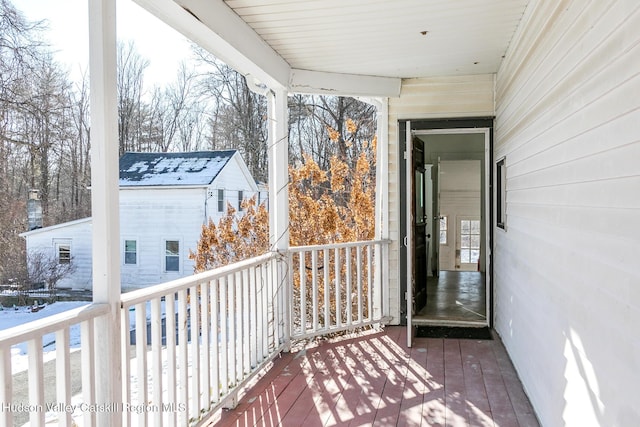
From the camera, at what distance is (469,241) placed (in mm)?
9453

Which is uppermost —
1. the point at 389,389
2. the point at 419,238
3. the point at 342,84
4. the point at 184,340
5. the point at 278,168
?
the point at 342,84

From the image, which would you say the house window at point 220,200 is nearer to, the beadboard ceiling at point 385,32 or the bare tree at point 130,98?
the beadboard ceiling at point 385,32

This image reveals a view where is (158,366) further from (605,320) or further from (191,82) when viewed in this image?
(191,82)

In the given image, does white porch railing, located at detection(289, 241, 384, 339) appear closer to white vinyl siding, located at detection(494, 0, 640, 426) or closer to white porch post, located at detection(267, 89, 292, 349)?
white porch post, located at detection(267, 89, 292, 349)

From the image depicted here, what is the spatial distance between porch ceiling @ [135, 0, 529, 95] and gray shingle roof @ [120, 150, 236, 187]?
2.33 ft

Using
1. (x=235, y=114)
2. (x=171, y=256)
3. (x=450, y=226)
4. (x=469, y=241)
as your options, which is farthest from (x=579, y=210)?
(x=469, y=241)

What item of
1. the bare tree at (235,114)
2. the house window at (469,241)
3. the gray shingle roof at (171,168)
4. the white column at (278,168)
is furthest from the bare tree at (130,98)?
the house window at (469,241)

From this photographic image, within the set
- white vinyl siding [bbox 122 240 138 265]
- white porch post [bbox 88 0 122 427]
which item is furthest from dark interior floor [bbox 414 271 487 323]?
white porch post [bbox 88 0 122 427]

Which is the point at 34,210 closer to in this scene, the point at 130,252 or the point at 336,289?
the point at 130,252

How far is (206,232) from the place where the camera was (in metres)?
4.68

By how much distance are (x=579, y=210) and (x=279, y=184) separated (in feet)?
8.42

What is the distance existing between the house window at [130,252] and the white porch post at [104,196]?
238 millimetres

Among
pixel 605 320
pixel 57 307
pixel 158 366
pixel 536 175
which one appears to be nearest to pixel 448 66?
pixel 536 175

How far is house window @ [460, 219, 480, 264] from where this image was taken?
938 cm
